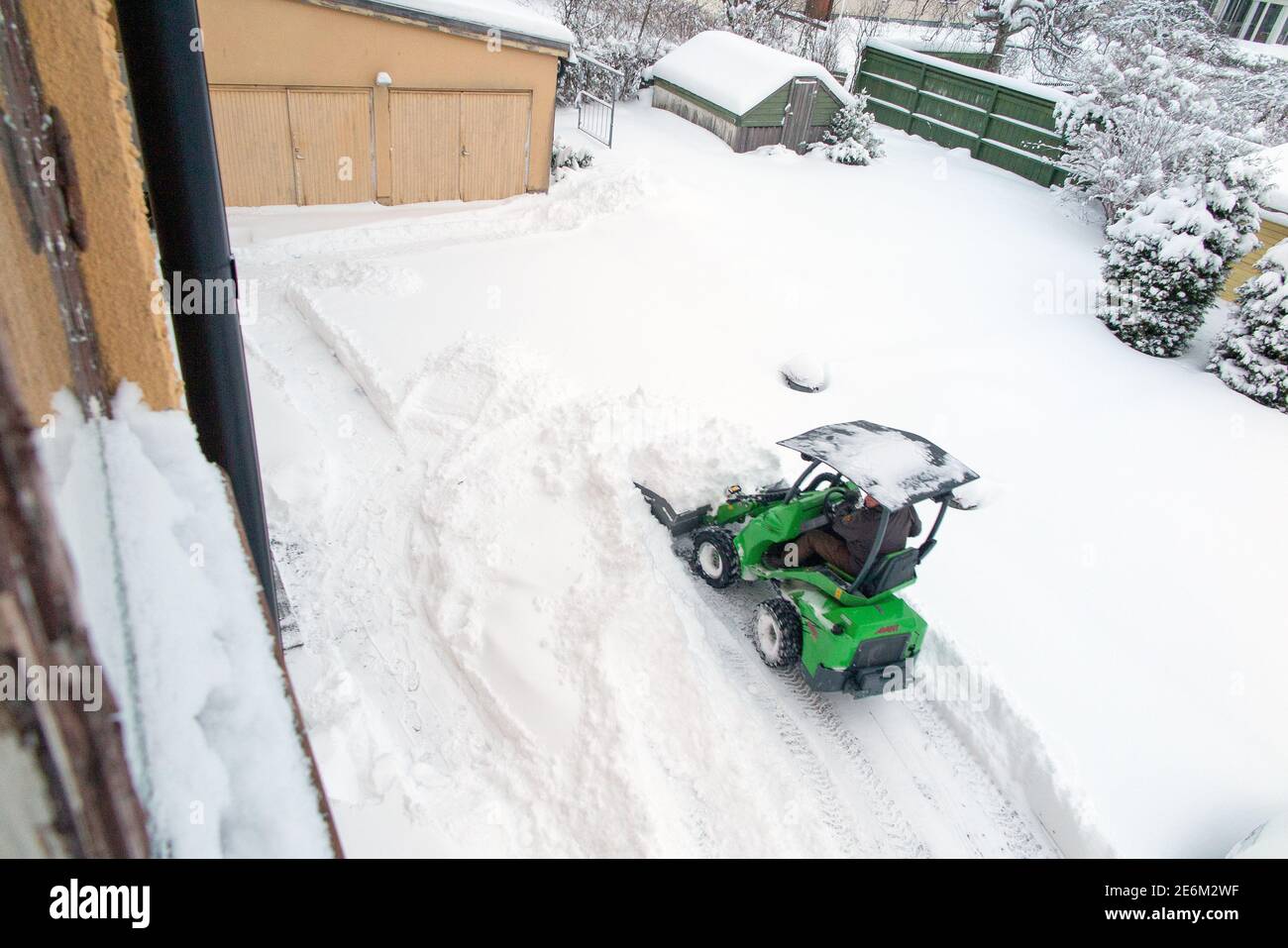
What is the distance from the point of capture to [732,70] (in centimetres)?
1884

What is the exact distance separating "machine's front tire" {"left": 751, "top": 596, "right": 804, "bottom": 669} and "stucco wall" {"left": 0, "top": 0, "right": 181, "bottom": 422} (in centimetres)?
504

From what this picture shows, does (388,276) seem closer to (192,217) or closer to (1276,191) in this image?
(192,217)

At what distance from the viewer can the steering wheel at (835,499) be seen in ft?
22.7

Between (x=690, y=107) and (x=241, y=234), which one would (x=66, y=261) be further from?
(x=690, y=107)

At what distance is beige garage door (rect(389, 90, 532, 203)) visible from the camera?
12.7 metres

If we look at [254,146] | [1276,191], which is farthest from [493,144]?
[1276,191]

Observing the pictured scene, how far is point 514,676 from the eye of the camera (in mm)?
6070

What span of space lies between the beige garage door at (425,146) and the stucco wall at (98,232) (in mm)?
11922

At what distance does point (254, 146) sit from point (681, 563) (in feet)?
29.9

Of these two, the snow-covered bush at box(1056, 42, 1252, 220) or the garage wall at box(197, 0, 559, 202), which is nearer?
the garage wall at box(197, 0, 559, 202)

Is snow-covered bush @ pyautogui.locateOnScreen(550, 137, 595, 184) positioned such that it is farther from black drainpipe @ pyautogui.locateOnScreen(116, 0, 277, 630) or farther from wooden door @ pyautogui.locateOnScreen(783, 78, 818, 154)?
black drainpipe @ pyautogui.locateOnScreen(116, 0, 277, 630)

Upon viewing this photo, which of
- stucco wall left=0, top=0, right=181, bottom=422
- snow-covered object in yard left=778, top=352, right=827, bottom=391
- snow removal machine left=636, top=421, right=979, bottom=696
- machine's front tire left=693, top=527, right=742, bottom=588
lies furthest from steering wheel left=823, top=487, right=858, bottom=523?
stucco wall left=0, top=0, right=181, bottom=422

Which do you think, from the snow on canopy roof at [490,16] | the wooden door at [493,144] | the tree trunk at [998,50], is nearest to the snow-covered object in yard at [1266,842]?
the wooden door at [493,144]

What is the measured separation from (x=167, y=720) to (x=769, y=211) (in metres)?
15.2
